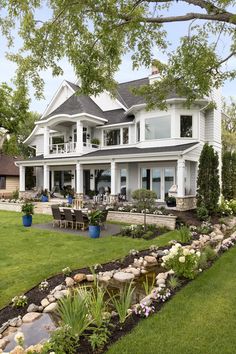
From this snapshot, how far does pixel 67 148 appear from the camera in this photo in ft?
70.9

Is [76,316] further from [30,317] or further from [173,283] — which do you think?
[173,283]

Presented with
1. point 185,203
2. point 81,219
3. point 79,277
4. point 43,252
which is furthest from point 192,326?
point 185,203

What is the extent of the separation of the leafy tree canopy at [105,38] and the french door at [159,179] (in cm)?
1038

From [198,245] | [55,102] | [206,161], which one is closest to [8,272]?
[198,245]

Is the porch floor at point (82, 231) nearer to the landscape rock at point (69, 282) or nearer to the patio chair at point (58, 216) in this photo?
the patio chair at point (58, 216)

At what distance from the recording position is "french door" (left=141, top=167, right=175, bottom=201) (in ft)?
59.2

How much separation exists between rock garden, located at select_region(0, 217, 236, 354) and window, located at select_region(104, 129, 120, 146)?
1353 centimetres

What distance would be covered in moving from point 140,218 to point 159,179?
516cm

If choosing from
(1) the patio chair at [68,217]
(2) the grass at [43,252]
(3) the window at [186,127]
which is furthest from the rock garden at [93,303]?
(3) the window at [186,127]

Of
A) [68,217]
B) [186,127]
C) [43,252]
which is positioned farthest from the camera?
[186,127]

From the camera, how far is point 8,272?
6910 mm

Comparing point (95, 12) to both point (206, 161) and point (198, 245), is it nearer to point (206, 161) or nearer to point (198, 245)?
point (198, 245)

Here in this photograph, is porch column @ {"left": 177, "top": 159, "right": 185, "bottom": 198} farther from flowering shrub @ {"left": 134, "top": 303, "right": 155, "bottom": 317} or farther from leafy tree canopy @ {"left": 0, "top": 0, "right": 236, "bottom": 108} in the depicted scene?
flowering shrub @ {"left": 134, "top": 303, "right": 155, "bottom": 317}

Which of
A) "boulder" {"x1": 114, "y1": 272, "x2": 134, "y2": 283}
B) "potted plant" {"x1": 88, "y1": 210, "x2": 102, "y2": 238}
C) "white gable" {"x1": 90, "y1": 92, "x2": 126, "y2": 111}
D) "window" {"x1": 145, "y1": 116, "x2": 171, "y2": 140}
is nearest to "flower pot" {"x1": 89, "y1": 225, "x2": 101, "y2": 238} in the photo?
"potted plant" {"x1": 88, "y1": 210, "x2": 102, "y2": 238}
